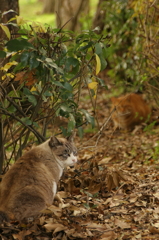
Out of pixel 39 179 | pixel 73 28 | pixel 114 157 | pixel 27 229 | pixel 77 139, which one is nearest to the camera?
pixel 27 229

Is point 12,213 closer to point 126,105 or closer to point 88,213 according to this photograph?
point 88,213

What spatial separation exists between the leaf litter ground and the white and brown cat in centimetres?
10

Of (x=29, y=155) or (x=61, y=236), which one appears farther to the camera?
(x=29, y=155)

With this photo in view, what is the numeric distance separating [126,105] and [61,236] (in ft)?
15.0

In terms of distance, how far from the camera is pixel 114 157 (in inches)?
211

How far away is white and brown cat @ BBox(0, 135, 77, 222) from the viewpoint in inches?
126

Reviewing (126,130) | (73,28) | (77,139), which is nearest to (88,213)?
(77,139)

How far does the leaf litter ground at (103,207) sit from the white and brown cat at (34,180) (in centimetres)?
10

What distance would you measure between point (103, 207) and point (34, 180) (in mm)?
828

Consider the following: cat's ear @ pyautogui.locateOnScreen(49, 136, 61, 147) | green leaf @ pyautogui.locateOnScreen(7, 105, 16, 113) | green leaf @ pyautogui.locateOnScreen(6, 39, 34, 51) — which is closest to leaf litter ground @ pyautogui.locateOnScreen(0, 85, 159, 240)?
cat's ear @ pyautogui.locateOnScreen(49, 136, 61, 147)

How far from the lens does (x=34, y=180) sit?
3.41 metres

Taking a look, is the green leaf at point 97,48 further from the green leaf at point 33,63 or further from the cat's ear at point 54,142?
the cat's ear at point 54,142

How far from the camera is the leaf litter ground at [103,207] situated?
10.4ft

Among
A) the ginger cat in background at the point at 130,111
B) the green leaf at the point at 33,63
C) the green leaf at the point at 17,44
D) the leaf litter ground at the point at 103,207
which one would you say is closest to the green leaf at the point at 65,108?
the green leaf at the point at 33,63
